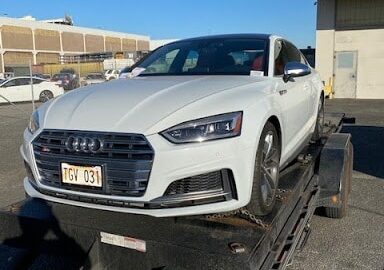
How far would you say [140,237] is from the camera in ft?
8.67

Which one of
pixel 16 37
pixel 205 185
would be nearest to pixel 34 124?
pixel 205 185

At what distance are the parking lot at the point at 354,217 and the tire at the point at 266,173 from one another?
95cm

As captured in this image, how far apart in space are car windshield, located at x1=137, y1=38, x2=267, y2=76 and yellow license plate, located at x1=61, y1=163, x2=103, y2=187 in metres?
1.59

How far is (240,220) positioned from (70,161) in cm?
115

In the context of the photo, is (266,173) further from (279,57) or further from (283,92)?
(279,57)

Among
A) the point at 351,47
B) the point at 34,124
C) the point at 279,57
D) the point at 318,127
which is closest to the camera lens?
the point at 34,124

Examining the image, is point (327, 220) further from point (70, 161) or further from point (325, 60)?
point (325, 60)

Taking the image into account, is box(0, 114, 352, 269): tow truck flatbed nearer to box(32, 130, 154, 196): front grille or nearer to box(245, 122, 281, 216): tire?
box(245, 122, 281, 216): tire

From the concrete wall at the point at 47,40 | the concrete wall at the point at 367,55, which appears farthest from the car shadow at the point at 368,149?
the concrete wall at the point at 47,40

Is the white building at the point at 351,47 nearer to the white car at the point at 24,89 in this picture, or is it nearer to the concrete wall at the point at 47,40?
the white car at the point at 24,89

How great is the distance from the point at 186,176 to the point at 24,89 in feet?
71.2

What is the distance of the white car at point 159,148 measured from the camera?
2.61 meters

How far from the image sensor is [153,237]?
8.63 feet

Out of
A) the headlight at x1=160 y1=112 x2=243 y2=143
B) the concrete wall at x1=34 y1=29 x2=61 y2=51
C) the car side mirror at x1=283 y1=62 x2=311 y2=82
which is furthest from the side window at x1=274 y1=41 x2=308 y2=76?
the concrete wall at x1=34 y1=29 x2=61 y2=51
